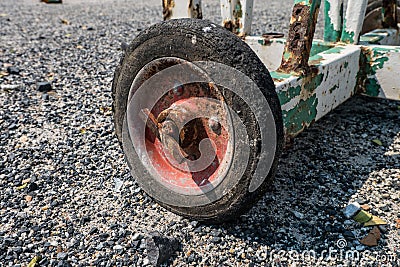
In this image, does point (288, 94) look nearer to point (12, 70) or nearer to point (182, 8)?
point (182, 8)

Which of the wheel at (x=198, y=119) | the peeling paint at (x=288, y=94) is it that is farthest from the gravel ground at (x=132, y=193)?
the peeling paint at (x=288, y=94)

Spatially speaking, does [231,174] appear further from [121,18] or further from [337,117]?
[121,18]

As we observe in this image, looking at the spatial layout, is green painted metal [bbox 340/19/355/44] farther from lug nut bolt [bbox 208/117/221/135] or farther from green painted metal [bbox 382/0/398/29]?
lug nut bolt [bbox 208/117/221/135]

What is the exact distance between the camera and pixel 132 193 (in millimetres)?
1743

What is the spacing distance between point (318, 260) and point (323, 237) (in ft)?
0.37

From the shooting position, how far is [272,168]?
1.29 meters

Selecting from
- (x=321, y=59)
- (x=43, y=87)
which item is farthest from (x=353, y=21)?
(x=43, y=87)

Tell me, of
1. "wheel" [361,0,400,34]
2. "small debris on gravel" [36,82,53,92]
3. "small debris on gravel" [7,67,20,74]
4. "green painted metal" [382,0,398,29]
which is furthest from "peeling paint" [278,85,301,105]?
"small debris on gravel" [7,67,20,74]

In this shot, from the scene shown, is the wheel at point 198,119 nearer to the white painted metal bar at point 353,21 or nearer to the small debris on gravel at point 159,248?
the small debris on gravel at point 159,248

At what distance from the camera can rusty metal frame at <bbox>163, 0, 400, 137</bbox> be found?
1.63m

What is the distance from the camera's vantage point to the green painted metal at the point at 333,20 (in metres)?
2.14

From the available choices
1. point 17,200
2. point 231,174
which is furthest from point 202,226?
point 17,200

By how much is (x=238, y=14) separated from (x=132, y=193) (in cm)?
112

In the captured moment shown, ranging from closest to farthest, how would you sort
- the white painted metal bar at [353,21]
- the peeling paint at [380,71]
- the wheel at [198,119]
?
the wheel at [198,119] → the peeling paint at [380,71] → the white painted metal bar at [353,21]
